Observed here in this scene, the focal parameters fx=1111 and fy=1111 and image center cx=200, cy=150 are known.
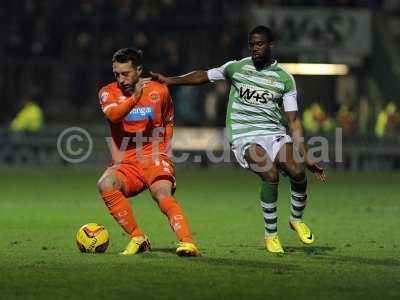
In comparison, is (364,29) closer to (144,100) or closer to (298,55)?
(298,55)

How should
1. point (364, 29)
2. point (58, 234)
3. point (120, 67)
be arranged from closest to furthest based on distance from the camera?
point (120, 67)
point (58, 234)
point (364, 29)

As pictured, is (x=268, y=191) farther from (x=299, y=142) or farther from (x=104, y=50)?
(x=104, y=50)

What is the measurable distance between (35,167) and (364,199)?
485 inches

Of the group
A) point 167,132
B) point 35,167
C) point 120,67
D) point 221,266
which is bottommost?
point 35,167

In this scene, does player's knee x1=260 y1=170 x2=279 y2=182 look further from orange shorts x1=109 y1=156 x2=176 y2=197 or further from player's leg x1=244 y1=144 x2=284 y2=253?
orange shorts x1=109 y1=156 x2=176 y2=197

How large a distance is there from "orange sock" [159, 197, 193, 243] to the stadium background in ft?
9.73

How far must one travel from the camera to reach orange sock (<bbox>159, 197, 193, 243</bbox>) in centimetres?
1009

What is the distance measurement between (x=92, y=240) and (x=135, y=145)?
1.01 metres

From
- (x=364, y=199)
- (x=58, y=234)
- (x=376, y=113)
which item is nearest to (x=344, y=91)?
(x=376, y=113)

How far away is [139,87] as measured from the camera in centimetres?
1025

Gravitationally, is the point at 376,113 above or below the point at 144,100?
below

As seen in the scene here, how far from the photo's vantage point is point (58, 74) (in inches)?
1232

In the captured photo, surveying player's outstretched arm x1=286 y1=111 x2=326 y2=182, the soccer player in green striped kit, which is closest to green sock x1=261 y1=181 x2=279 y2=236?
the soccer player in green striped kit

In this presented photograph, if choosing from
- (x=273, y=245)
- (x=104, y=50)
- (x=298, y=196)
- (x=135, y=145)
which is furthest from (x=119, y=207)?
(x=104, y=50)
